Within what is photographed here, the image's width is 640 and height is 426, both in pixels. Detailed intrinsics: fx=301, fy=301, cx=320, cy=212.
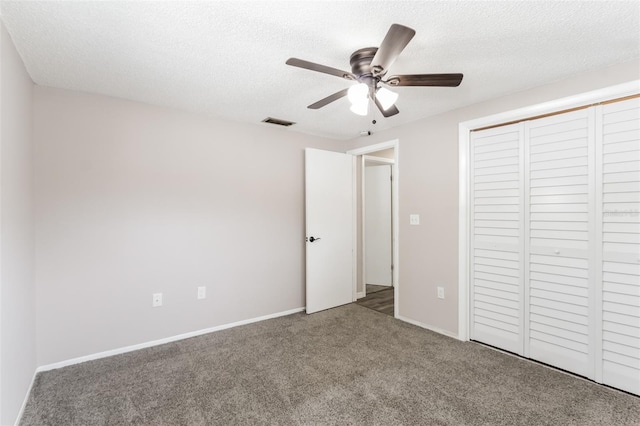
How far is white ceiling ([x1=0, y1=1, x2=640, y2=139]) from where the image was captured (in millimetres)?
1522

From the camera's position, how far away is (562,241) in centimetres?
238

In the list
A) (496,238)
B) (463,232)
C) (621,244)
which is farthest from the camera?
(463,232)

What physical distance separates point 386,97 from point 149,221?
2365 millimetres

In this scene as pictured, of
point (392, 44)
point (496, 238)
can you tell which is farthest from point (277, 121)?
point (496, 238)

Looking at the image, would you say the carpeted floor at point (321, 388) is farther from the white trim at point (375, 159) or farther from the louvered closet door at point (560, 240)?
the white trim at point (375, 159)

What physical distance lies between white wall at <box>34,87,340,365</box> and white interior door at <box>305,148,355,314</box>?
0.24 m

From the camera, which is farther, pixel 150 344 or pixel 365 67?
pixel 150 344

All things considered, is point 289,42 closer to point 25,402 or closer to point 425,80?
point 425,80

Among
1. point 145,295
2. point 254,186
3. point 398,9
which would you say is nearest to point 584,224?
point 398,9

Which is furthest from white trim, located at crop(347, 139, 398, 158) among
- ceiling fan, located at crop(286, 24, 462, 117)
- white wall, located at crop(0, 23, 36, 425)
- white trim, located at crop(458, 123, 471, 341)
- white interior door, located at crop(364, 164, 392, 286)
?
white wall, located at crop(0, 23, 36, 425)

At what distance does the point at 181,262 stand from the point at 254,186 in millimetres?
1124

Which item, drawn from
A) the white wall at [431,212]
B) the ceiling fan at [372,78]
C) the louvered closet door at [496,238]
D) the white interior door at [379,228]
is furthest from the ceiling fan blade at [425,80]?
the white interior door at [379,228]

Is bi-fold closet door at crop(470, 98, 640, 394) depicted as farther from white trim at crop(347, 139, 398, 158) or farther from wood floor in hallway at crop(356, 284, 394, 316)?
wood floor in hallway at crop(356, 284, 394, 316)

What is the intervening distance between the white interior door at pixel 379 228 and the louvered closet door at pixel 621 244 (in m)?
3.20
